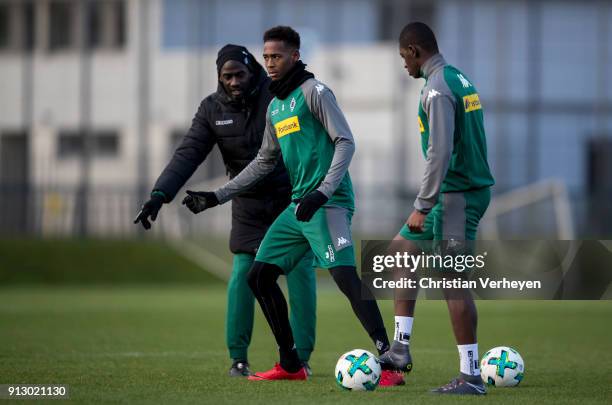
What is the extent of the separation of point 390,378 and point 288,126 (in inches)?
67.6

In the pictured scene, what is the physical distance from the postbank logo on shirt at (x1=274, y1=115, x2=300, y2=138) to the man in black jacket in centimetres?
84

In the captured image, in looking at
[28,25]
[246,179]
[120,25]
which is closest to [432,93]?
[246,179]

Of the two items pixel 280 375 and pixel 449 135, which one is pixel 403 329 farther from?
pixel 449 135

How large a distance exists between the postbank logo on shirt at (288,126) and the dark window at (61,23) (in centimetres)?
2452

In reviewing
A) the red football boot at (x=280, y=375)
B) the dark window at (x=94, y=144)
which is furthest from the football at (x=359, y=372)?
the dark window at (x=94, y=144)

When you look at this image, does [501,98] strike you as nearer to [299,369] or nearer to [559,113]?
[559,113]

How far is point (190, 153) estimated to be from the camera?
875cm

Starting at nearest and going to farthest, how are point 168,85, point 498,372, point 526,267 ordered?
point 526,267 < point 498,372 < point 168,85

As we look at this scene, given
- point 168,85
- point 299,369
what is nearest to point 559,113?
point 168,85

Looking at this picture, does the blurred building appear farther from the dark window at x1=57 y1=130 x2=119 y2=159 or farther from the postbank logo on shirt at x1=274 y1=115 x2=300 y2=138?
the postbank logo on shirt at x1=274 y1=115 x2=300 y2=138

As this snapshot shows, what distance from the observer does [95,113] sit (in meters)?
30.7

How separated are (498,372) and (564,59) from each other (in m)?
25.8

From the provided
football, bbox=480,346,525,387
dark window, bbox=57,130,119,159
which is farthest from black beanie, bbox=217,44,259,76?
dark window, bbox=57,130,119,159

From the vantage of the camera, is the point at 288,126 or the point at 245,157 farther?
the point at 245,157
